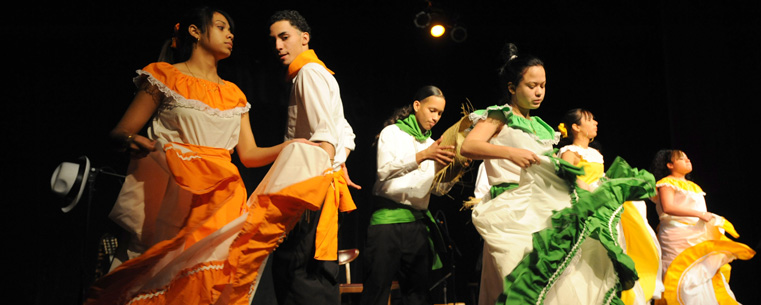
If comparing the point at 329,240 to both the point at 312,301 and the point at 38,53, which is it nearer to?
the point at 312,301

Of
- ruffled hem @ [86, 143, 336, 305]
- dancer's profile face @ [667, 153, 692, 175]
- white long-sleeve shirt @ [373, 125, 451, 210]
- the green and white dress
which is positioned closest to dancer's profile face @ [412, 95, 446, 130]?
white long-sleeve shirt @ [373, 125, 451, 210]

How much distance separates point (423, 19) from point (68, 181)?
357 centimetres

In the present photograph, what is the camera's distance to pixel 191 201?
1859mm

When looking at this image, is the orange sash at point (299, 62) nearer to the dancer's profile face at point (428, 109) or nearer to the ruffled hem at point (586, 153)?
the dancer's profile face at point (428, 109)

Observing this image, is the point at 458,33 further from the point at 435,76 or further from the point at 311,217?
the point at 311,217

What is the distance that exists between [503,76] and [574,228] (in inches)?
37.5

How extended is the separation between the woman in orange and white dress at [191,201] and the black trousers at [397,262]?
1.25 meters

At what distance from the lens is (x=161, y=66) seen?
201cm

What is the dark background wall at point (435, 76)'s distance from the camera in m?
4.49

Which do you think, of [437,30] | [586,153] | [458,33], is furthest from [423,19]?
[586,153]

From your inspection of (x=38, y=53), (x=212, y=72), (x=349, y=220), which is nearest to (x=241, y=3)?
(x=38, y=53)

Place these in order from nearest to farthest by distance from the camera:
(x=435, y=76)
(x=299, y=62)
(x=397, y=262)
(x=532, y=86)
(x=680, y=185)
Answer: (x=299, y=62) → (x=532, y=86) → (x=397, y=262) → (x=680, y=185) → (x=435, y=76)

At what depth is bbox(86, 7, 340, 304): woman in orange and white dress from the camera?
1742 millimetres

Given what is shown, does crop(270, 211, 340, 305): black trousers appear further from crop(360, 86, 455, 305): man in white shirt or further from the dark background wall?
the dark background wall
